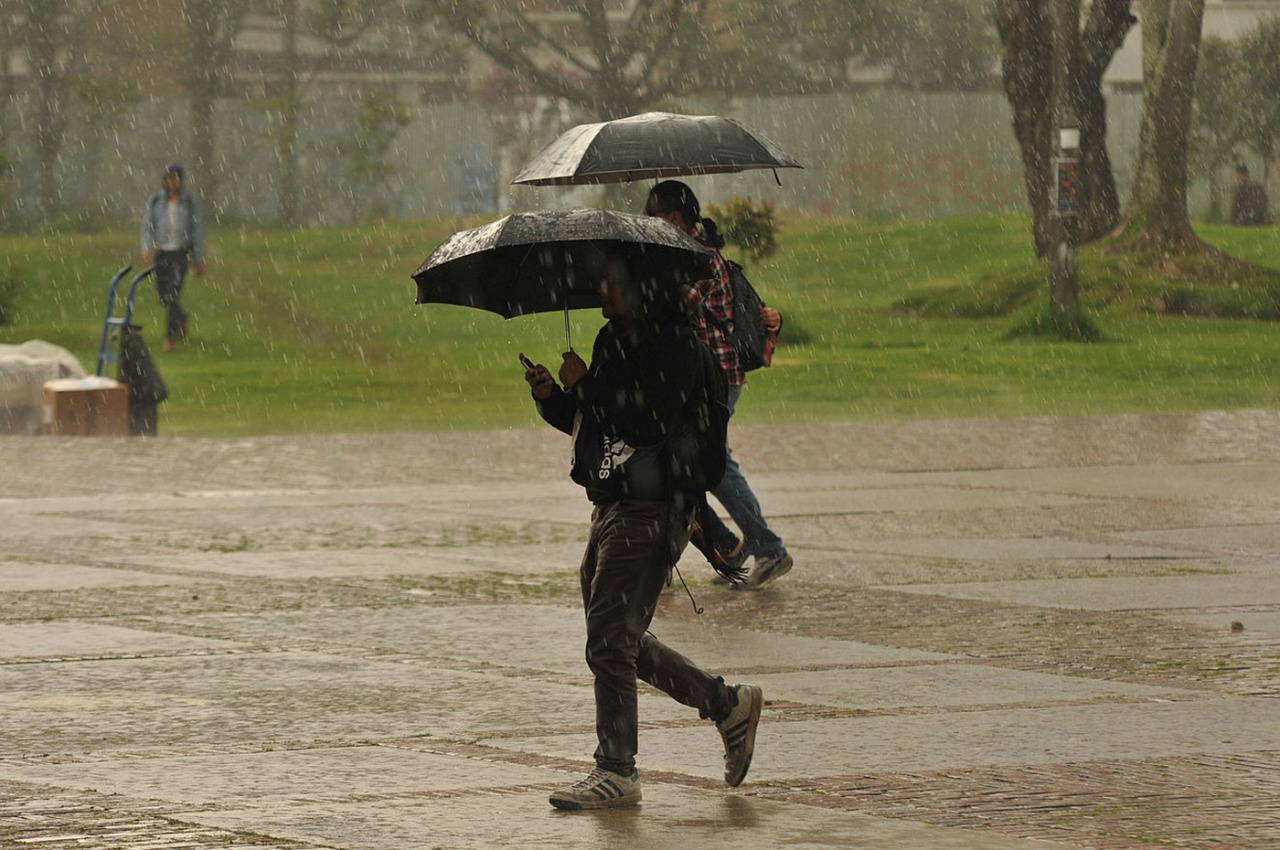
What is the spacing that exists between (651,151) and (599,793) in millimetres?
4153

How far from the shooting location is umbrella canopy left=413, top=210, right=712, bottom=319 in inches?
250

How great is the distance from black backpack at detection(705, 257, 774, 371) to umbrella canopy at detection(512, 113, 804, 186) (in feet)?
1.59

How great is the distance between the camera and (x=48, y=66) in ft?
135

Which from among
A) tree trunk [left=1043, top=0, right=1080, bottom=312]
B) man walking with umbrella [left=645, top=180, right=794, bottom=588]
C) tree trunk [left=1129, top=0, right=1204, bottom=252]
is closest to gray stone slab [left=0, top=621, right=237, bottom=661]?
man walking with umbrella [left=645, top=180, right=794, bottom=588]

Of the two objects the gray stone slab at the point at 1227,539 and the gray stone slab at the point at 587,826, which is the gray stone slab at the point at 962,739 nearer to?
the gray stone slab at the point at 587,826

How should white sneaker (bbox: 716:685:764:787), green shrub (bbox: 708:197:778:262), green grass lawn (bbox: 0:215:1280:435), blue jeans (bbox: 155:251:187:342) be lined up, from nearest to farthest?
white sneaker (bbox: 716:685:764:787), green grass lawn (bbox: 0:215:1280:435), blue jeans (bbox: 155:251:187:342), green shrub (bbox: 708:197:778:262)

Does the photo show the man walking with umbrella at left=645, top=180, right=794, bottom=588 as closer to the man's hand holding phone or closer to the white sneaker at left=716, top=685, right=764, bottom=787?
the white sneaker at left=716, top=685, right=764, bottom=787

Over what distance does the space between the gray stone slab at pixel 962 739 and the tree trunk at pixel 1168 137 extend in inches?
1016

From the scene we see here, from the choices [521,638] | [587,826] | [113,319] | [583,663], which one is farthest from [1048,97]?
[587,826]

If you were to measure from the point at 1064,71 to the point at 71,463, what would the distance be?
13.1 m

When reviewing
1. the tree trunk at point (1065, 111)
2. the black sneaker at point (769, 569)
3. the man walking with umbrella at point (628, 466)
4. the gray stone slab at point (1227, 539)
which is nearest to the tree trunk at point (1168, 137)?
the tree trunk at point (1065, 111)

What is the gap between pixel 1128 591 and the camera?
422 inches

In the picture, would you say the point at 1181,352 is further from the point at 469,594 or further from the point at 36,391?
the point at 469,594

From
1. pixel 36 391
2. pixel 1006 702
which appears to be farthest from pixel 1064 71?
pixel 1006 702
